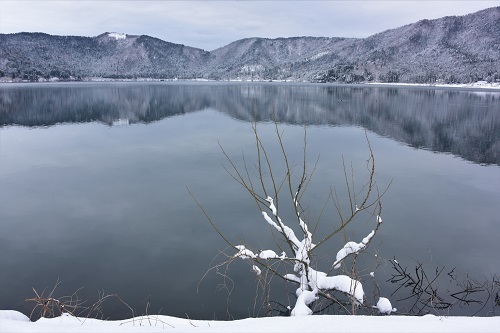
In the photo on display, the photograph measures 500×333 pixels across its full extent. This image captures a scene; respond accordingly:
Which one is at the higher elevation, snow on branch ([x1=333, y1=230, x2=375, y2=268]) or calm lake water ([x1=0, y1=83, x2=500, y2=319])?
snow on branch ([x1=333, y1=230, x2=375, y2=268])

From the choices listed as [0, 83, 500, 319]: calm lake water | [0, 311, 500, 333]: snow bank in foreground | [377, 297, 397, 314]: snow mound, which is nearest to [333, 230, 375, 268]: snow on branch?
[377, 297, 397, 314]: snow mound

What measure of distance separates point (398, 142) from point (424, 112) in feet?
86.5

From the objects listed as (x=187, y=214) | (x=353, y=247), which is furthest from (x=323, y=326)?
(x=187, y=214)

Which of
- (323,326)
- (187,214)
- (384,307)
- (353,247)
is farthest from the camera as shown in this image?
(187,214)

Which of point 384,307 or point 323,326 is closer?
point 323,326

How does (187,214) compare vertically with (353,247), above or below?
below

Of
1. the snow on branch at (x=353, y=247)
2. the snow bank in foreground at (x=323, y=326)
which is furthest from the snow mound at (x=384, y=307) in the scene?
the snow bank in foreground at (x=323, y=326)

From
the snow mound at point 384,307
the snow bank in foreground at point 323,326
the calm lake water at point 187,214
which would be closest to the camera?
the snow bank in foreground at point 323,326

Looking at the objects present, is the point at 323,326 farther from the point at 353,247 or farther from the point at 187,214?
the point at 187,214

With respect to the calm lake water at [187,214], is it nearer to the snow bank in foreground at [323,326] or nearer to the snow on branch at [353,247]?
the snow on branch at [353,247]

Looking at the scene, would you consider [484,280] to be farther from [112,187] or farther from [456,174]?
[112,187]

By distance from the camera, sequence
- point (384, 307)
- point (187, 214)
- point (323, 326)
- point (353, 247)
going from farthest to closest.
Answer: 1. point (187, 214)
2. point (384, 307)
3. point (353, 247)
4. point (323, 326)

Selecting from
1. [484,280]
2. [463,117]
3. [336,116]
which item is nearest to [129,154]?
[484,280]

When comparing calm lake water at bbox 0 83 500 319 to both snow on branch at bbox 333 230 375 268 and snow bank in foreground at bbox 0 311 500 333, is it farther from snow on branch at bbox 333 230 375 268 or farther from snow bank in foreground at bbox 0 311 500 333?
snow bank in foreground at bbox 0 311 500 333
